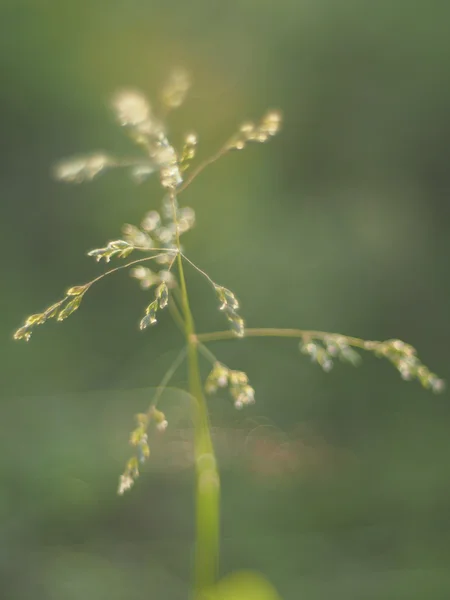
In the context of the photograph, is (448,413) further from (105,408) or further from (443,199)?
(105,408)

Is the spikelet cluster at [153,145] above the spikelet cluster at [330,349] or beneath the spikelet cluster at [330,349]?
above

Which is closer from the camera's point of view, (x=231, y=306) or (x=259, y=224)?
(x=231, y=306)

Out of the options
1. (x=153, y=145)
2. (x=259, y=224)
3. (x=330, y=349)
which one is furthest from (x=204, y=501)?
(x=259, y=224)

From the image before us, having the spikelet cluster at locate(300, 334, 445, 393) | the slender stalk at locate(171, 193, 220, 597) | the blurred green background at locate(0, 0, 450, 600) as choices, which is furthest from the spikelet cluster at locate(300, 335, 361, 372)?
the blurred green background at locate(0, 0, 450, 600)

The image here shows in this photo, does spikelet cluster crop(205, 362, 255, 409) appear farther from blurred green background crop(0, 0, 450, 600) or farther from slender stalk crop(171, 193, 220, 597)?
blurred green background crop(0, 0, 450, 600)

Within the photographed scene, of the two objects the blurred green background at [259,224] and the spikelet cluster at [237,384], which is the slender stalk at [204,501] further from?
the blurred green background at [259,224]

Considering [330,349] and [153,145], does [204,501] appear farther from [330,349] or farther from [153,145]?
[153,145]

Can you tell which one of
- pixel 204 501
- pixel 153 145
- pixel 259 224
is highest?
pixel 259 224

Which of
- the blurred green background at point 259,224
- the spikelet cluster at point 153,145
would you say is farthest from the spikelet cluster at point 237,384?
the blurred green background at point 259,224

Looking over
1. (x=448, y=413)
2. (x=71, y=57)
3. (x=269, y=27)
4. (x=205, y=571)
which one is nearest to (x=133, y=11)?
(x=71, y=57)
